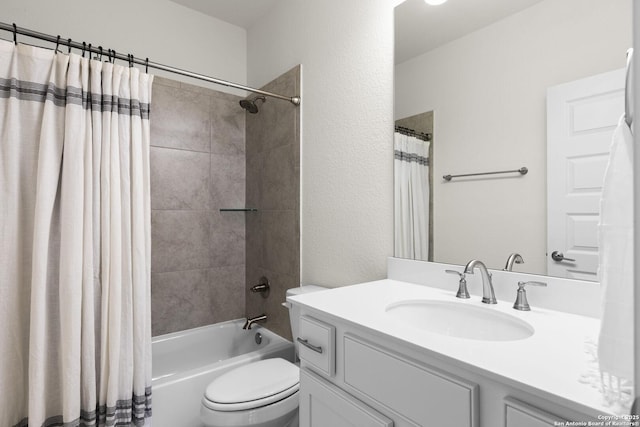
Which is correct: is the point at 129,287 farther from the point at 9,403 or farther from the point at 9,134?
the point at 9,134

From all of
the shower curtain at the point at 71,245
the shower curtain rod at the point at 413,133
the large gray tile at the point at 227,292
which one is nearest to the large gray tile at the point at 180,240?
the large gray tile at the point at 227,292

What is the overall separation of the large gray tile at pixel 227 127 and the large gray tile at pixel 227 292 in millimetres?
899

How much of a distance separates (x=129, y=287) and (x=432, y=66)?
1556 mm

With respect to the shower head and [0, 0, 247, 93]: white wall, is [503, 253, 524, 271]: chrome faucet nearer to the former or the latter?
the shower head

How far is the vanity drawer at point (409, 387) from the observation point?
0.63 meters

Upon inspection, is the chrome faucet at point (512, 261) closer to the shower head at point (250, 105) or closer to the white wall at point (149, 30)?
the shower head at point (250, 105)

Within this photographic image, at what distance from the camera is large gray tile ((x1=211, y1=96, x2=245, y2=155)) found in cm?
238

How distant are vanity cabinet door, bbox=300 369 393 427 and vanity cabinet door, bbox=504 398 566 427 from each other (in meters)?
0.29

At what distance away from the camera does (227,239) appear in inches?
95.8

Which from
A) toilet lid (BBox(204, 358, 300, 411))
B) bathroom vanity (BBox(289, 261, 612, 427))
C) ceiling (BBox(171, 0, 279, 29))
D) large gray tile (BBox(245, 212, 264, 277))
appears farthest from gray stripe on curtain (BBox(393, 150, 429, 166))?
ceiling (BBox(171, 0, 279, 29))

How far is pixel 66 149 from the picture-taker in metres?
1.25

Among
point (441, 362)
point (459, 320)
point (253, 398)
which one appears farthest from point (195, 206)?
point (441, 362)

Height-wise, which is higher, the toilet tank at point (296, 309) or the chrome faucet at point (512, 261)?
the chrome faucet at point (512, 261)

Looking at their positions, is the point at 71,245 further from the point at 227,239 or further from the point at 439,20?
the point at 439,20
